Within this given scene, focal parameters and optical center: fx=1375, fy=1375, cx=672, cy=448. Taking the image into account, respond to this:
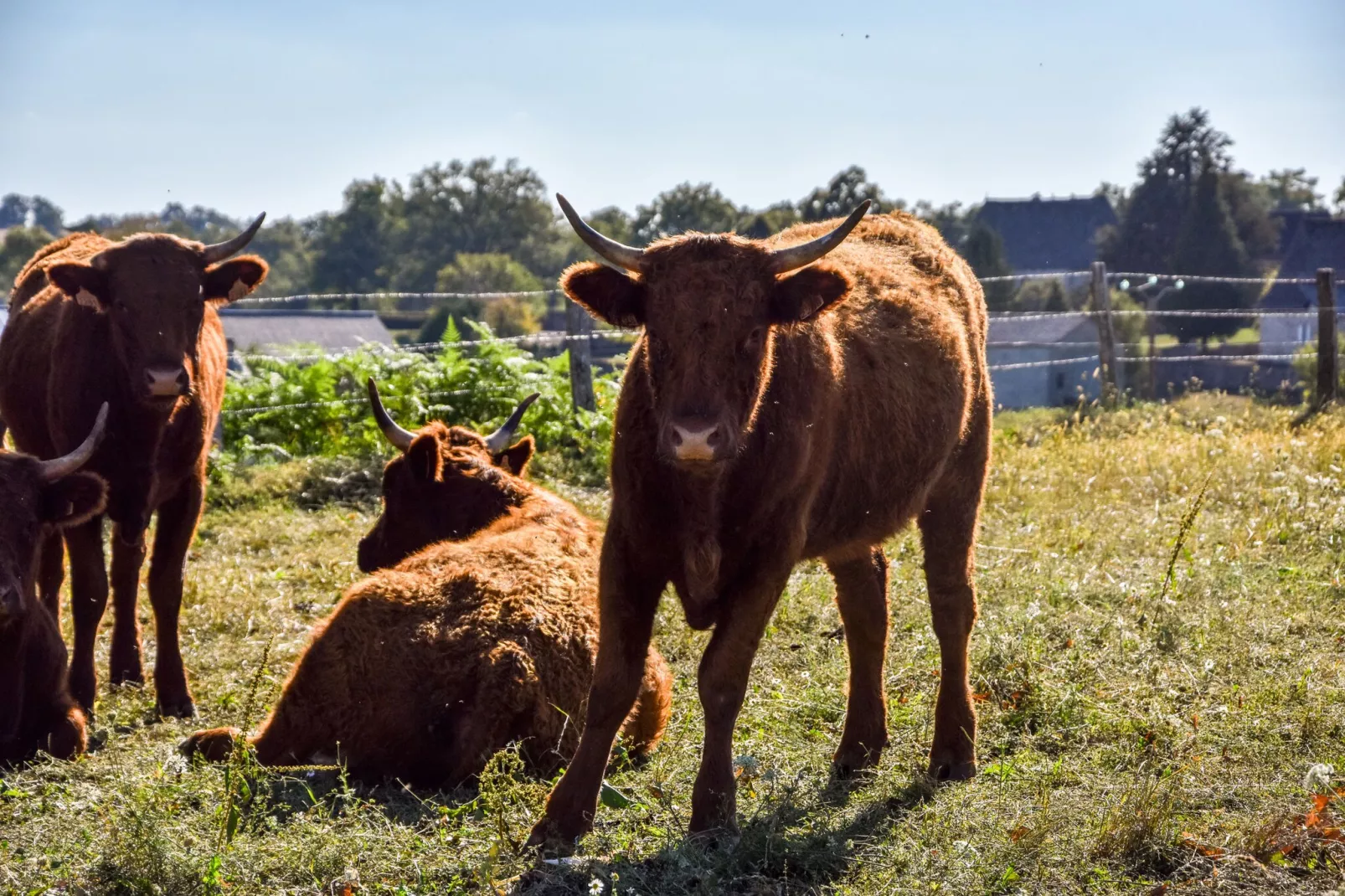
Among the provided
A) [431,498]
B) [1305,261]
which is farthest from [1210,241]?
[431,498]

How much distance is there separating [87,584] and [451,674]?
2744 millimetres

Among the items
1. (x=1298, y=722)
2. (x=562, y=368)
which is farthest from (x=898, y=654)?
(x=562, y=368)

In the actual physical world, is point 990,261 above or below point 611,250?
above

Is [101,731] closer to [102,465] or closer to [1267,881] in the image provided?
[102,465]

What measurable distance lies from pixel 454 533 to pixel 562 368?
8.45m

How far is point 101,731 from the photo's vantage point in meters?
6.43

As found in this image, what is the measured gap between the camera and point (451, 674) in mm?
5340

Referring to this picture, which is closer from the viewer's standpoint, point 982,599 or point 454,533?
point 454,533

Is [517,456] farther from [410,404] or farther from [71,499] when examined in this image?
[410,404]

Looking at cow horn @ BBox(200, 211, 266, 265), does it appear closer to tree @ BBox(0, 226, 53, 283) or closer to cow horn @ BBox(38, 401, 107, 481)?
cow horn @ BBox(38, 401, 107, 481)

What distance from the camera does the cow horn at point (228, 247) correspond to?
727 cm

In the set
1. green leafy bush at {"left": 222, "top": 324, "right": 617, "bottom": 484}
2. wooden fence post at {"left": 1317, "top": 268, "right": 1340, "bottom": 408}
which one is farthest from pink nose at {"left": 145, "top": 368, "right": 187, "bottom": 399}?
wooden fence post at {"left": 1317, "top": 268, "right": 1340, "bottom": 408}

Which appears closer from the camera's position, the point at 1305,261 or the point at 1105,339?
the point at 1105,339

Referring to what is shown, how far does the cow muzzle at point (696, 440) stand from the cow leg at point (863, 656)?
1388 mm
